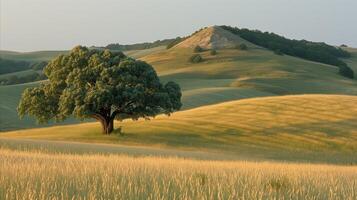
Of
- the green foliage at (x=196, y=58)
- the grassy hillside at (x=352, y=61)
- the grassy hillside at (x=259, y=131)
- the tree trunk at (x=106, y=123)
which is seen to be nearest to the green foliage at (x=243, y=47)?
the green foliage at (x=196, y=58)

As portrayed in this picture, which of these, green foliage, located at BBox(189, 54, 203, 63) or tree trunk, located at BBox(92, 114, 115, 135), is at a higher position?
green foliage, located at BBox(189, 54, 203, 63)

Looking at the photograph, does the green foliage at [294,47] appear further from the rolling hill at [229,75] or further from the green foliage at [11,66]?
the green foliage at [11,66]

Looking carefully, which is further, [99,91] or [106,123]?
[106,123]

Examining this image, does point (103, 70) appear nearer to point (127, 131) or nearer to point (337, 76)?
point (127, 131)

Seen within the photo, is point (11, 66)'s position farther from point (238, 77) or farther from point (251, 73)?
point (251, 73)

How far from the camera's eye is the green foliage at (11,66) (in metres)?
169

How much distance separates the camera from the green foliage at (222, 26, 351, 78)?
166 metres

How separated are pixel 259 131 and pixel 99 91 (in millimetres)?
14066

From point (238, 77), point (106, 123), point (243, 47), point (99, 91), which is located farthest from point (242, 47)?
point (99, 91)

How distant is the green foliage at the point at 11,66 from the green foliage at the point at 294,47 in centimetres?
6480

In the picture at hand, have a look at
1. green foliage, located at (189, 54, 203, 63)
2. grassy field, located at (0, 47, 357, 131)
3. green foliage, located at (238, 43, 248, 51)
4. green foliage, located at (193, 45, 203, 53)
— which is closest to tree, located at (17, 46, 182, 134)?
grassy field, located at (0, 47, 357, 131)

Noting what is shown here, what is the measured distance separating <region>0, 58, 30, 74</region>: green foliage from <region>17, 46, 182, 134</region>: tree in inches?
4873

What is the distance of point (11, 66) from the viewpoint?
571ft

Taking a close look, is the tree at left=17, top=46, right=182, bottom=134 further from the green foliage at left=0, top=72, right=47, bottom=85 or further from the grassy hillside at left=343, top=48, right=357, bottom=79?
the grassy hillside at left=343, top=48, right=357, bottom=79
